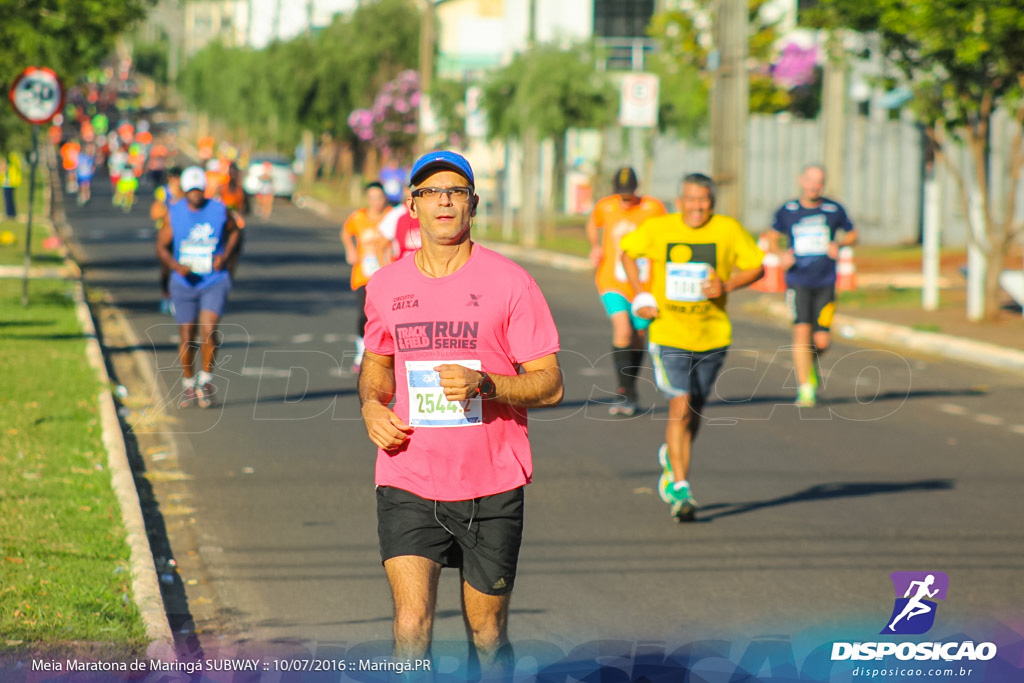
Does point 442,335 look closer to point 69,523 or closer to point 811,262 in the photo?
point 69,523

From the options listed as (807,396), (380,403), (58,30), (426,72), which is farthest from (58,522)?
(426,72)

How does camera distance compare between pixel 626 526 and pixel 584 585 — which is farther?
pixel 626 526

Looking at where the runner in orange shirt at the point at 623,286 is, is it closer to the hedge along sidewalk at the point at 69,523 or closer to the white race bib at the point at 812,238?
the white race bib at the point at 812,238

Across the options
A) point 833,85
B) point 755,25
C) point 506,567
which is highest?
point 755,25

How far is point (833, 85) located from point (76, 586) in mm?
21717

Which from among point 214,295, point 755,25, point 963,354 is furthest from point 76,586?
point 755,25

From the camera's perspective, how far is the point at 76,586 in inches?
259

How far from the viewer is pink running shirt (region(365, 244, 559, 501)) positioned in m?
4.77

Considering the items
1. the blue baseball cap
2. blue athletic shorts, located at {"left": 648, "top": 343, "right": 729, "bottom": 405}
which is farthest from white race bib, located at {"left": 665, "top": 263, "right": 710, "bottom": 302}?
the blue baseball cap

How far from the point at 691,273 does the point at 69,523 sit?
3665mm

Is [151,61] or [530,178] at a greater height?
[151,61]

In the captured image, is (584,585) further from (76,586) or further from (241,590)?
(76,586)

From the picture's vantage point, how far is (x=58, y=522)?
779 centimetres

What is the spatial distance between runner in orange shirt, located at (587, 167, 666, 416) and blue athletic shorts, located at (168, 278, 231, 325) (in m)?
3.03
